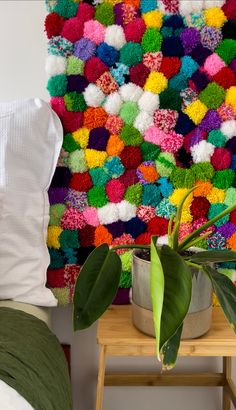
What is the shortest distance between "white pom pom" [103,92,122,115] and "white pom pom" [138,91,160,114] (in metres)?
0.07

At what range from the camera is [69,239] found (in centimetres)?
135

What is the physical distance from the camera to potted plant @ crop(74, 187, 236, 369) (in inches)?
31.0

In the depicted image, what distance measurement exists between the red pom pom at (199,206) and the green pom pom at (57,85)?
0.52 metres

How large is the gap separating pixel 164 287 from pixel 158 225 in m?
0.53

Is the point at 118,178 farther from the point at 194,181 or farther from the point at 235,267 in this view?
the point at 235,267

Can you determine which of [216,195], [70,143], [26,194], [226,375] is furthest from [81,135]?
[226,375]

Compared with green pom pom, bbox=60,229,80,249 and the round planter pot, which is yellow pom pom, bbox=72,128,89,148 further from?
the round planter pot

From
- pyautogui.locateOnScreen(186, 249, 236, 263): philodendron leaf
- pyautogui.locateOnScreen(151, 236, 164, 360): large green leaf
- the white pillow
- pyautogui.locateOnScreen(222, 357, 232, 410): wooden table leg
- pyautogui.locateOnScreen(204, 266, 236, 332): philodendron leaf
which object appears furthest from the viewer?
pyautogui.locateOnScreen(222, 357, 232, 410): wooden table leg

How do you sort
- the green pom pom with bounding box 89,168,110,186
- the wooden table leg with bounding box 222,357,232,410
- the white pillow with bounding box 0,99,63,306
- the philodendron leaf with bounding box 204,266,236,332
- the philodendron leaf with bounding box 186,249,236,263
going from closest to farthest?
the philodendron leaf with bounding box 204,266,236,332, the philodendron leaf with bounding box 186,249,236,263, the white pillow with bounding box 0,99,63,306, the green pom pom with bounding box 89,168,110,186, the wooden table leg with bounding box 222,357,232,410

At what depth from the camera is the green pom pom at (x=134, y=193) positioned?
1329mm

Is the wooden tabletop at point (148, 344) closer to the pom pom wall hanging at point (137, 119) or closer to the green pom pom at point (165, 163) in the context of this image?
the pom pom wall hanging at point (137, 119)

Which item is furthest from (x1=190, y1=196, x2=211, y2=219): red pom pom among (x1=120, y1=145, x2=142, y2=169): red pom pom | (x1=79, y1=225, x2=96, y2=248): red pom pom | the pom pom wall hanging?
(x1=79, y1=225, x2=96, y2=248): red pom pom

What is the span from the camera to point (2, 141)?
124 cm

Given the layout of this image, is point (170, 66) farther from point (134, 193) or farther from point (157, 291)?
point (157, 291)
